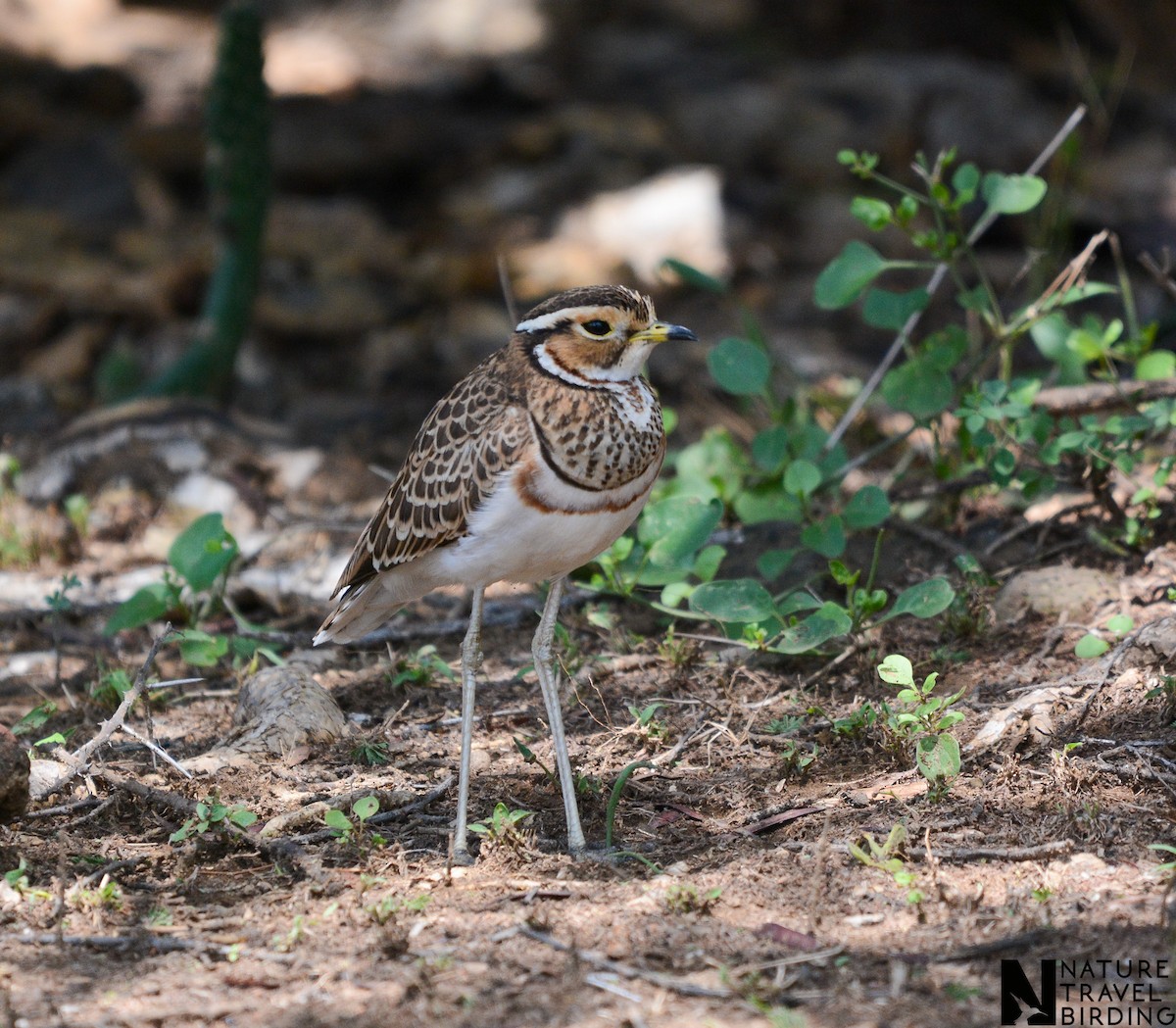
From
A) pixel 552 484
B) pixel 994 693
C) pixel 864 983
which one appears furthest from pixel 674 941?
pixel 994 693

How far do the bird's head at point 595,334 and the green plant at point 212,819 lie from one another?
1.44m

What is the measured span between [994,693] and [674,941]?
61.2 inches

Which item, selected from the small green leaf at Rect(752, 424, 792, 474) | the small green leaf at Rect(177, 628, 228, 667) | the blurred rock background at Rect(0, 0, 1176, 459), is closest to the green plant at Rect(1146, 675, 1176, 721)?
the small green leaf at Rect(752, 424, 792, 474)

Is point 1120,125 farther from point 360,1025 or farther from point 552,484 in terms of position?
point 360,1025

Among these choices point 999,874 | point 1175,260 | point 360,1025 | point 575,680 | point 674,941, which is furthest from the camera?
point 1175,260

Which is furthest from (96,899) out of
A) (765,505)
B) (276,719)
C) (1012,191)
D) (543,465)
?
(1012,191)

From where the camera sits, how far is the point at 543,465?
3.66 metres

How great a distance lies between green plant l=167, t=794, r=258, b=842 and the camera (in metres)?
3.59

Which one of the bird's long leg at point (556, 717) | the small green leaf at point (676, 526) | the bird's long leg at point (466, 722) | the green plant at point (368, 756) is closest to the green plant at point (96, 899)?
the bird's long leg at point (466, 722)

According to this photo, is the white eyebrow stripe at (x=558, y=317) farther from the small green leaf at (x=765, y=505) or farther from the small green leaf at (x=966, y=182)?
the small green leaf at (x=966, y=182)

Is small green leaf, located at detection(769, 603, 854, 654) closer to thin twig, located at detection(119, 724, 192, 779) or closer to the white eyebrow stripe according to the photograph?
the white eyebrow stripe

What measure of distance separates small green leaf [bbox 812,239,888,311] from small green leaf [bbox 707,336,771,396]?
0.31 metres

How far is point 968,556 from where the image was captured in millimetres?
4668

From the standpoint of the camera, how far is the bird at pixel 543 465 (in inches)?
144
